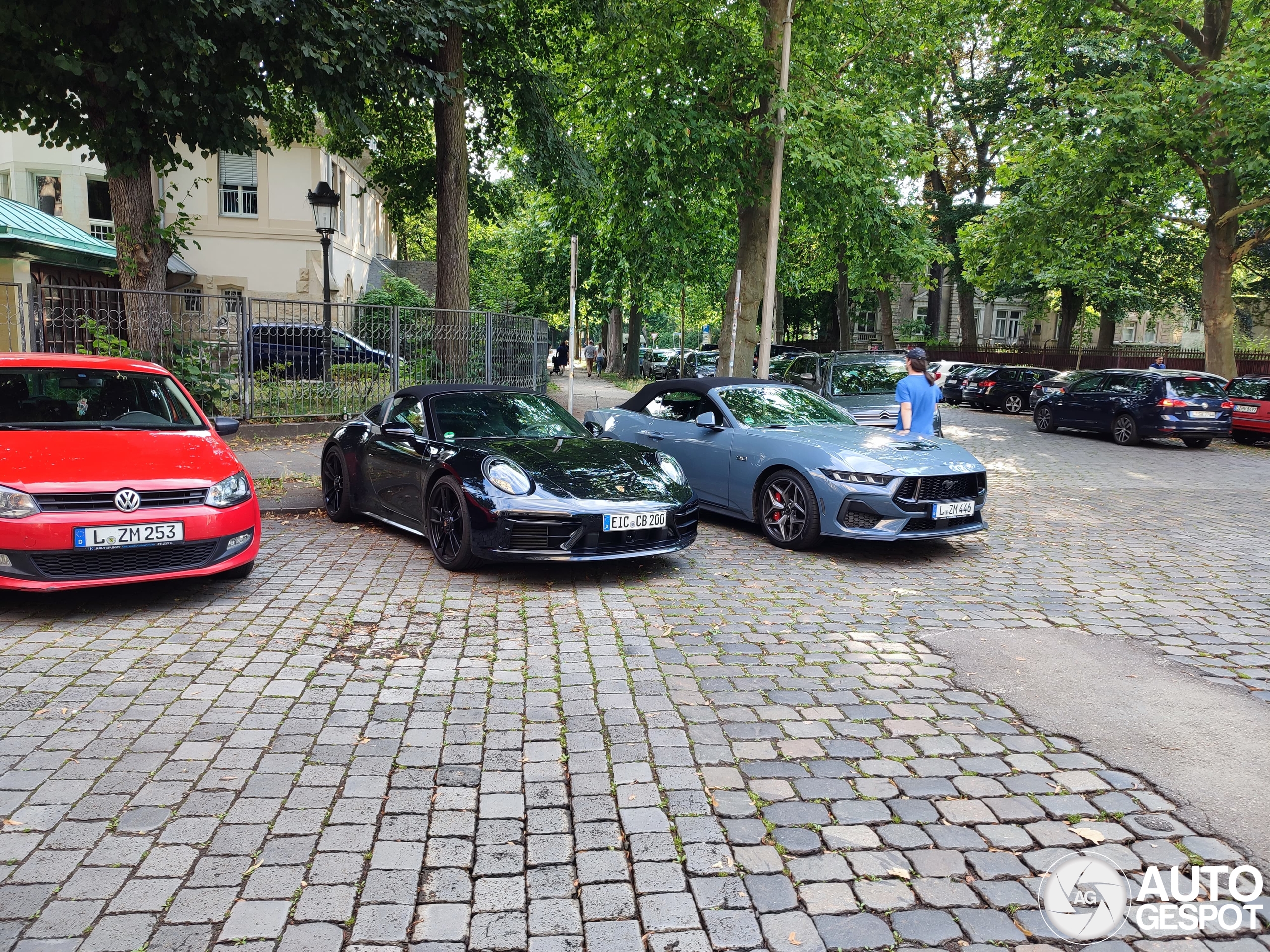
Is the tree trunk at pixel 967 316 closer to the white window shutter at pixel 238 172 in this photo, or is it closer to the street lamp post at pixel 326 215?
the white window shutter at pixel 238 172

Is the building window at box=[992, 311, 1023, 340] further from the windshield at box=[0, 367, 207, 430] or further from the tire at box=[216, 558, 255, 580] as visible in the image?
the tire at box=[216, 558, 255, 580]

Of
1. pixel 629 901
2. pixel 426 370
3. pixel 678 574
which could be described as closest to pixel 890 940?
pixel 629 901

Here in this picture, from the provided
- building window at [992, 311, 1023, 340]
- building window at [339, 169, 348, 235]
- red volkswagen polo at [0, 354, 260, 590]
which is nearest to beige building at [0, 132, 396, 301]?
building window at [339, 169, 348, 235]

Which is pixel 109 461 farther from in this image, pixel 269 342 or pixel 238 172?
pixel 238 172

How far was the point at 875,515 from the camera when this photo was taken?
748 centimetres

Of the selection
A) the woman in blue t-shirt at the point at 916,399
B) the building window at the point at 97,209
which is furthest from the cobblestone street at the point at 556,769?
the building window at the point at 97,209

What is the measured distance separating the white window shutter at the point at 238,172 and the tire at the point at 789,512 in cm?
2751

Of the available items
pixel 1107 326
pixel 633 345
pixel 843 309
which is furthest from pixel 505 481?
pixel 1107 326

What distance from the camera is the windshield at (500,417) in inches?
292

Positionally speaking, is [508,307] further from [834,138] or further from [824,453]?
[824,453]

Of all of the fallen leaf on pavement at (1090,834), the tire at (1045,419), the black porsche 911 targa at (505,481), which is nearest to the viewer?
the fallen leaf on pavement at (1090,834)

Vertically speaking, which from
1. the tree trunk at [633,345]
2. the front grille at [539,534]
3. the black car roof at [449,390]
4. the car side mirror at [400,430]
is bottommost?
the front grille at [539,534]

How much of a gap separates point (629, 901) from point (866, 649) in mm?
2850

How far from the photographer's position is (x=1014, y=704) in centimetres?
441
